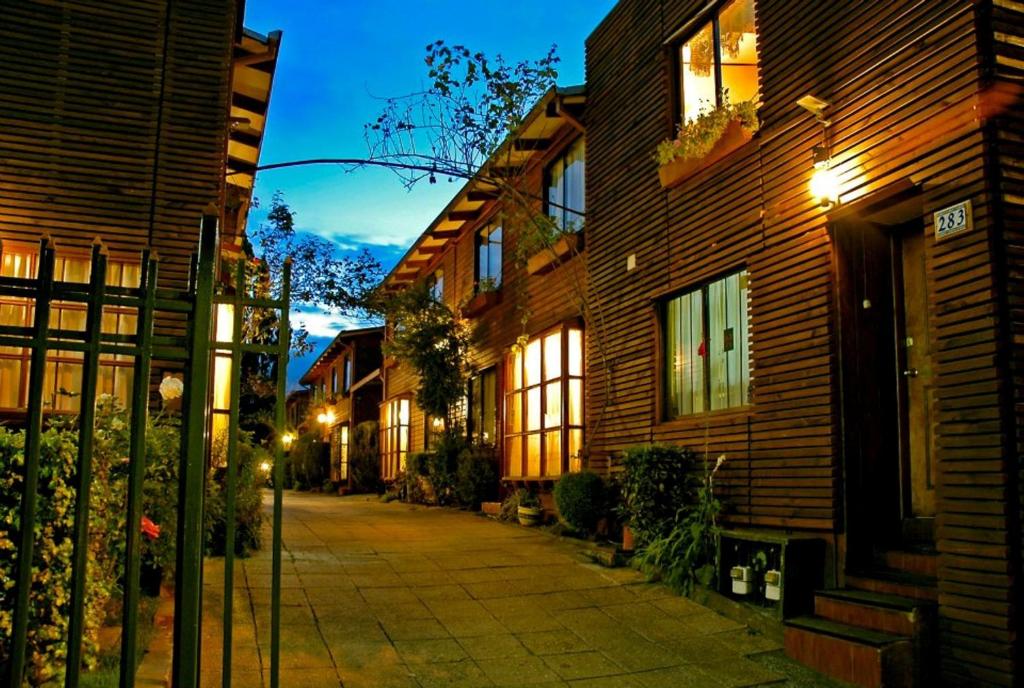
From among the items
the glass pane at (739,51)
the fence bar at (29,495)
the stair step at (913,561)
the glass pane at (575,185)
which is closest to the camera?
the fence bar at (29,495)

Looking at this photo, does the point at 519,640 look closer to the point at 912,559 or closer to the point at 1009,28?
the point at 912,559

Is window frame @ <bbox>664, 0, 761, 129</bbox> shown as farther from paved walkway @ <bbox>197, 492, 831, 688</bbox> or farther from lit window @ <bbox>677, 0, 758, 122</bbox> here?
paved walkway @ <bbox>197, 492, 831, 688</bbox>

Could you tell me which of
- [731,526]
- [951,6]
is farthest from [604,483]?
[951,6]

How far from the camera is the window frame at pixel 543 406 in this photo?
12016 millimetres

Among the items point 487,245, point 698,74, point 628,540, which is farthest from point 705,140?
point 487,245

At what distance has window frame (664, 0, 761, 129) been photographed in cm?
912

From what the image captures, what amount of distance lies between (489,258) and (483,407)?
293 centimetres

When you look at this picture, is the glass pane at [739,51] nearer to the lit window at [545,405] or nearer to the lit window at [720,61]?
the lit window at [720,61]

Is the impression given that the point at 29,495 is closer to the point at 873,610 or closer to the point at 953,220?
the point at 873,610

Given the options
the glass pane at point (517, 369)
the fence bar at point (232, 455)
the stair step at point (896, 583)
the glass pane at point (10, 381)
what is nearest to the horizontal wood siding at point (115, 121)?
the glass pane at point (10, 381)

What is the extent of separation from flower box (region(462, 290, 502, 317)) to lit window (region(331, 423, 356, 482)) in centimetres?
1473

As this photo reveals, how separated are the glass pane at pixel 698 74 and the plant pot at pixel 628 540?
179 inches

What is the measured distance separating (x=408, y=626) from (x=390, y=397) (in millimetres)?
16731

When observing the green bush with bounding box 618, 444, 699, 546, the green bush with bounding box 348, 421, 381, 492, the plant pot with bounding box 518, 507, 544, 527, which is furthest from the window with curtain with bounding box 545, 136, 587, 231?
the green bush with bounding box 348, 421, 381, 492
